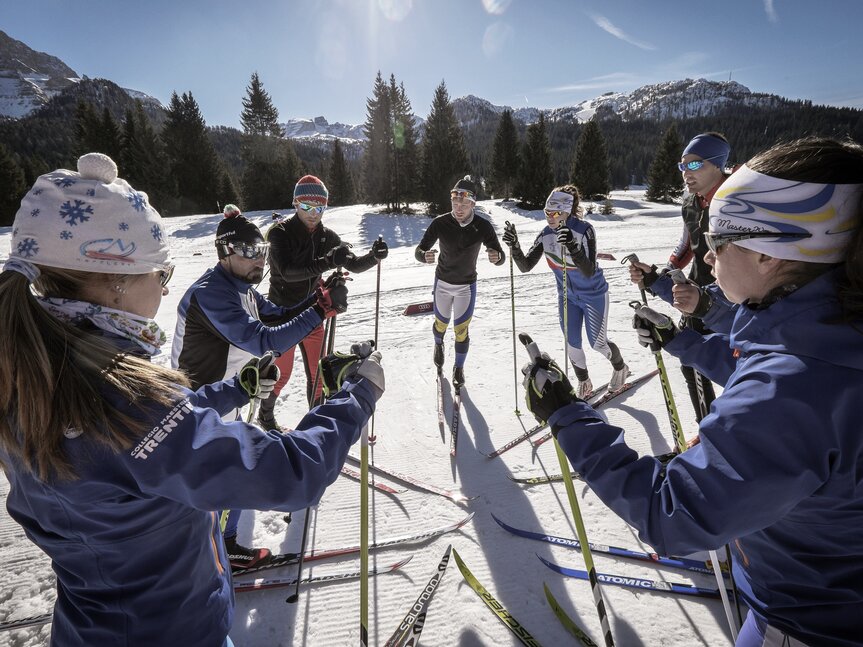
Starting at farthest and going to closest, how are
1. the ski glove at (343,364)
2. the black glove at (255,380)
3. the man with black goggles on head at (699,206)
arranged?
the man with black goggles on head at (699,206) < the black glove at (255,380) < the ski glove at (343,364)

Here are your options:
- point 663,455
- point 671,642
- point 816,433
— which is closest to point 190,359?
point 816,433

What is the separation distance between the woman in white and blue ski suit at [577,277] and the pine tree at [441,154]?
2832cm

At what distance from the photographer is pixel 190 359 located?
10.3 feet

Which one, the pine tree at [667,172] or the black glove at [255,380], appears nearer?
the black glove at [255,380]

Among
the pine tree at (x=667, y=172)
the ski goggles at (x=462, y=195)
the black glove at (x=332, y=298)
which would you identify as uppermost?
the pine tree at (x=667, y=172)

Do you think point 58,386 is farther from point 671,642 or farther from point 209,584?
point 671,642

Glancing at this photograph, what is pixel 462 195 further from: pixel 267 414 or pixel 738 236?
pixel 738 236

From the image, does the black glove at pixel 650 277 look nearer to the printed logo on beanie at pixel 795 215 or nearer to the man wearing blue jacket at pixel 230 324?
the printed logo on beanie at pixel 795 215

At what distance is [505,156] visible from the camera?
39562mm

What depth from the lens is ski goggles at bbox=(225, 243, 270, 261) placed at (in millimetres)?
3111

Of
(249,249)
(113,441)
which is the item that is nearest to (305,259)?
(249,249)

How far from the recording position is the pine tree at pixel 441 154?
110 feet

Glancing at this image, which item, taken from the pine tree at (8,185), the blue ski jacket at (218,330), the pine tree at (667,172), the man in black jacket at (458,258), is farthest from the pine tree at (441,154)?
the pine tree at (8,185)

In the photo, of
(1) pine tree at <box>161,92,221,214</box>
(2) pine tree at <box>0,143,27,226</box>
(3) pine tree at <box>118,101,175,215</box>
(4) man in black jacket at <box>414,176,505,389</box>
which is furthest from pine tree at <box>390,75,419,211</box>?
(2) pine tree at <box>0,143,27,226</box>
